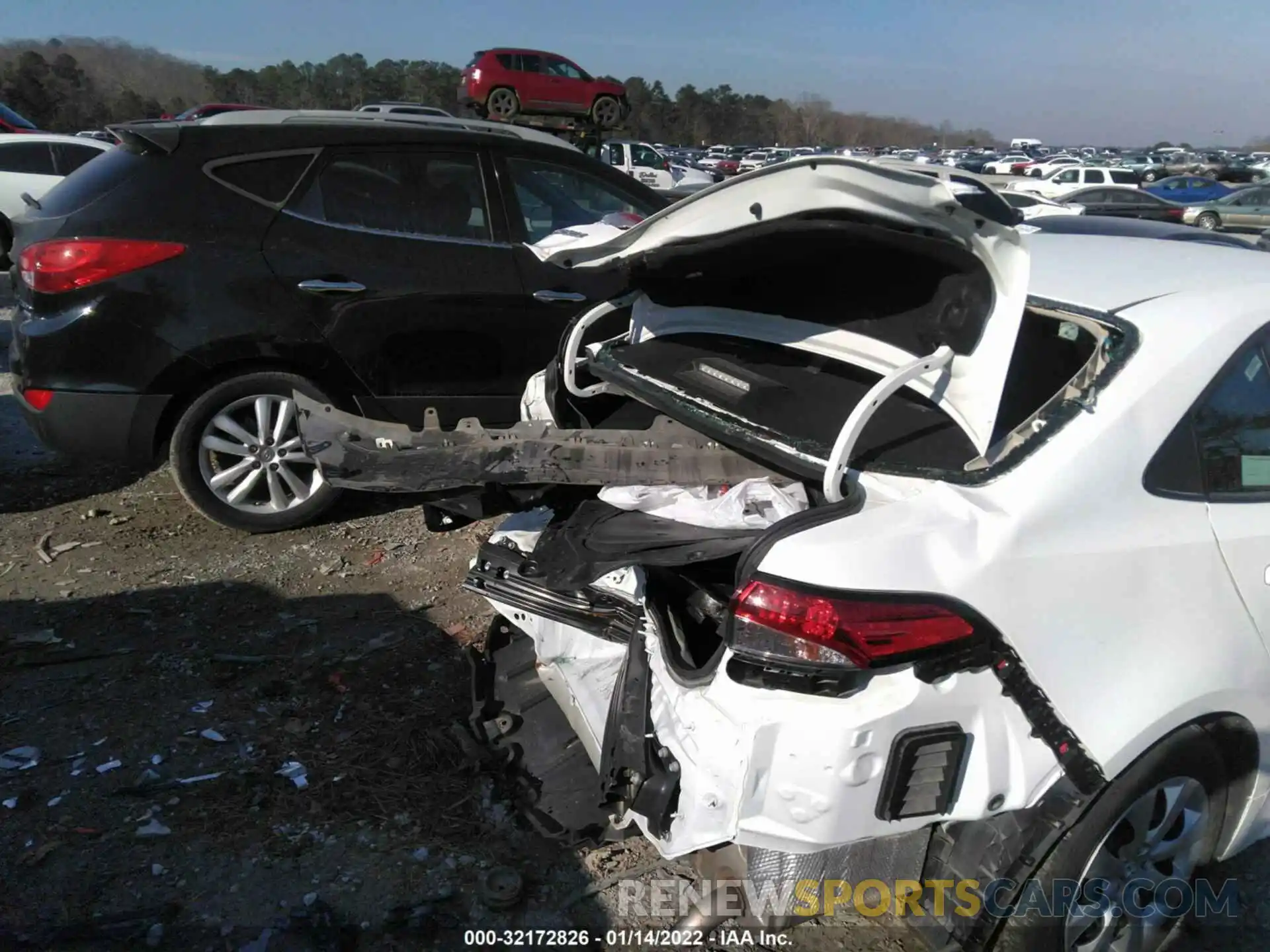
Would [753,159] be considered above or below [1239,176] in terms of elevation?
below

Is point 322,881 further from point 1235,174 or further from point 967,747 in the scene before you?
point 1235,174

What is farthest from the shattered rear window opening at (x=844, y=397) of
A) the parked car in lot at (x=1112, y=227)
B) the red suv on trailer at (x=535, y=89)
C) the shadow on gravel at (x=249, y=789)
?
the red suv on trailer at (x=535, y=89)

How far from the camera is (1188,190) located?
29.2 m

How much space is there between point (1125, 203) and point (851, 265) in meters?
22.2

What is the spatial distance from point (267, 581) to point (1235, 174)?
41168mm

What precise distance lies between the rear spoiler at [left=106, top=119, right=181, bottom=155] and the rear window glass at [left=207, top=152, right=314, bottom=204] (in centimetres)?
21

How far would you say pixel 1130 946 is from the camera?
7.31ft

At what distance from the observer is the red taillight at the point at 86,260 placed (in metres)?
4.06

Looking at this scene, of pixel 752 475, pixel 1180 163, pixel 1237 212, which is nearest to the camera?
pixel 752 475

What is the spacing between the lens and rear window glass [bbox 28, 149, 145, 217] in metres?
4.22

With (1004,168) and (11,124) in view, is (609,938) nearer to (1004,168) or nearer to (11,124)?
(11,124)

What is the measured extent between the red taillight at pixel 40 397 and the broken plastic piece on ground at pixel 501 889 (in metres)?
3.07

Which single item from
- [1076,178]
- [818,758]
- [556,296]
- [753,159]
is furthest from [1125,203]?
[753,159]

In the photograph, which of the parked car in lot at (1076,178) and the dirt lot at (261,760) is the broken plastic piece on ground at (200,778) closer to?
the dirt lot at (261,760)
